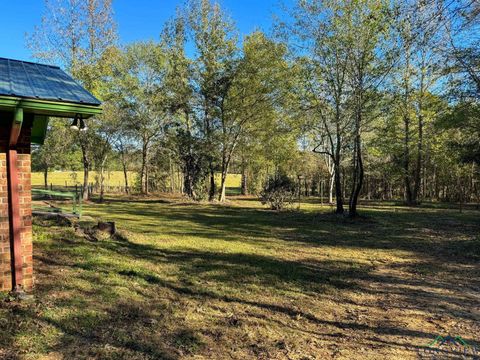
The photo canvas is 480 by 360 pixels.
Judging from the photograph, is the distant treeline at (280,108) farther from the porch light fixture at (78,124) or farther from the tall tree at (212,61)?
the porch light fixture at (78,124)

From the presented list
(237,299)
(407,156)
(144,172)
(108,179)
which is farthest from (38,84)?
(108,179)

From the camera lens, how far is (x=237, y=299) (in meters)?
5.33

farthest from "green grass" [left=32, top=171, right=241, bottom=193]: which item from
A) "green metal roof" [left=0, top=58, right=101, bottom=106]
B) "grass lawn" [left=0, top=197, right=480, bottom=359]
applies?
"green metal roof" [left=0, top=58, right=101, bottom=106]

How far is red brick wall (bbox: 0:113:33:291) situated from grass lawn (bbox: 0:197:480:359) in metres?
0.40

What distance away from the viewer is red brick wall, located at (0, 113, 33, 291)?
15.2ft

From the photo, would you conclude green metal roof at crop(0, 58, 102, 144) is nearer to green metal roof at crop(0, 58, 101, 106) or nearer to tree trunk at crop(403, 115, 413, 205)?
green metal roof at crop(0, 58, 101, 106)

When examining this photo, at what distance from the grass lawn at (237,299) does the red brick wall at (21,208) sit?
1.32 ft

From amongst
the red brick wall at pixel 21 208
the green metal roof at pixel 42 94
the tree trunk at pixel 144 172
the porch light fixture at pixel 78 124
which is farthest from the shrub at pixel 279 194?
the red brick wall at pixel 21 208

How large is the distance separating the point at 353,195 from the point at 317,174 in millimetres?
20181

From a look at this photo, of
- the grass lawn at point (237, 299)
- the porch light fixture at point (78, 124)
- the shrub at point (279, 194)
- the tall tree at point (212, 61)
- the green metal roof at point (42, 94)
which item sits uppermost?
the tall tree at point (212, 61)

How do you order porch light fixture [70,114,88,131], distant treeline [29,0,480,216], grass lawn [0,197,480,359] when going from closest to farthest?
grass lawn [0,197,480,359] < porch light fixture [70,114,88,131] < distant treeline [29,0,480,216]

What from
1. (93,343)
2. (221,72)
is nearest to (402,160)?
(221,72)

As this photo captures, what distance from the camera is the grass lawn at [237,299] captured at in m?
3.80

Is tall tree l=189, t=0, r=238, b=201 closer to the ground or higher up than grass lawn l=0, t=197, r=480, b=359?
higher up
